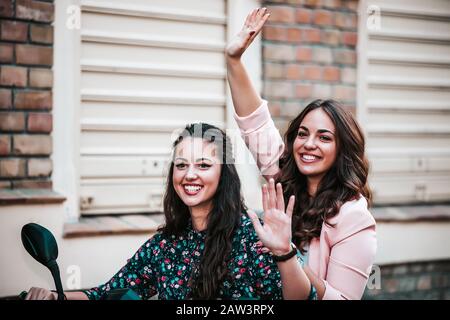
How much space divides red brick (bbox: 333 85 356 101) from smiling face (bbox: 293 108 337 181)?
1.56 m

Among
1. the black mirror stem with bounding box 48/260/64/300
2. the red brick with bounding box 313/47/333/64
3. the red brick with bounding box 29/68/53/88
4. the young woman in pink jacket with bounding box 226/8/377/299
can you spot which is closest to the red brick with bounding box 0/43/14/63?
the red brick with bounding box 29/68/53/88

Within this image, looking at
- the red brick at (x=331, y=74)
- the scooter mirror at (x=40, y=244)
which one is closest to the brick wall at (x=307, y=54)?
the red brick at (x=331, y=74)

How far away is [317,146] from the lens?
2172 mm

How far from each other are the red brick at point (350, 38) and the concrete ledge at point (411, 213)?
1152 mm

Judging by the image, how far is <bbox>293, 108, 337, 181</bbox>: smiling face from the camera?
2176mm

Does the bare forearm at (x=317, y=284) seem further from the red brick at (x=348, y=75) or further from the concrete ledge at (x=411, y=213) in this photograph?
the red brick at (x=348, y=75)

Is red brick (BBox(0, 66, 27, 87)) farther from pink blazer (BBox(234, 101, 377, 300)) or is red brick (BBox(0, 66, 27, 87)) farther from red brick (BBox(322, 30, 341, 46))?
red brick (BBox(322, 30, 341, 46))

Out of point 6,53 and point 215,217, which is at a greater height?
point 6,53

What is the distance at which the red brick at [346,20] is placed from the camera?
3.73 metres

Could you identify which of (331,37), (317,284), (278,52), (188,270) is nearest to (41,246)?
(188,270)

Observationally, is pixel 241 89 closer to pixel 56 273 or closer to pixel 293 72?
pixel 56 273

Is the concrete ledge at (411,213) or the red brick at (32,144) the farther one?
the concrete ledge at (411,213)

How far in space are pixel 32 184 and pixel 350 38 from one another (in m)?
2.25

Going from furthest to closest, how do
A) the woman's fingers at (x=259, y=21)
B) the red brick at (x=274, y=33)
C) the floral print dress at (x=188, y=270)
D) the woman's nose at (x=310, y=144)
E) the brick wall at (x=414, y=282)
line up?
the brick wall at (x=414, y=282), the red brick at (x=274, y=33), the woman's nose at (x=310, y=144), the woman's fingers at (x=259, y=21), the floral print dress at (x=188, y=270)
